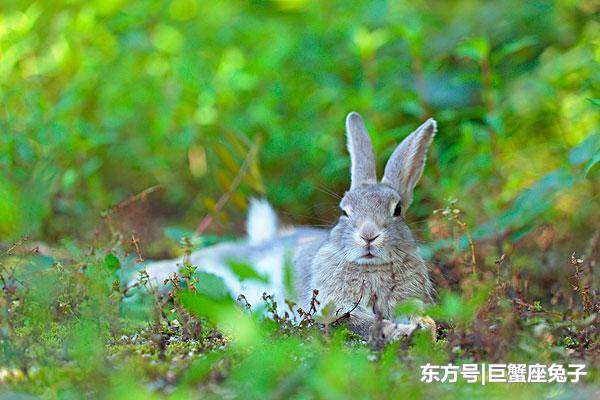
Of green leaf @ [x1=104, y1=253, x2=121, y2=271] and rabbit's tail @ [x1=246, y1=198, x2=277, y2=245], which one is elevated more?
green leaf @ [x1=104, y1=253, x2=121, y2=271]

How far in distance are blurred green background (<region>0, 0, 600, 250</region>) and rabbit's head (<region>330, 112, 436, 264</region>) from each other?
691mm

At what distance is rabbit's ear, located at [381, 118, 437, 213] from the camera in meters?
5.26

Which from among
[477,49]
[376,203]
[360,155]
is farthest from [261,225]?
[477,49]

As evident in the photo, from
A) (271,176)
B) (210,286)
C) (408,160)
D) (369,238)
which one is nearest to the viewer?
(210,286)

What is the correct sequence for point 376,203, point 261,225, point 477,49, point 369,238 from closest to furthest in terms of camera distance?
point 369,238 < point 376,203 < point 477,49 < point 261,225

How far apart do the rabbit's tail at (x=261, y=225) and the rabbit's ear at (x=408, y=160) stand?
1456 millimetres

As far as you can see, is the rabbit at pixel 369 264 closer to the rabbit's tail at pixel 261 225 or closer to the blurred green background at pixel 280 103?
the blurred green background at pixel 280 103

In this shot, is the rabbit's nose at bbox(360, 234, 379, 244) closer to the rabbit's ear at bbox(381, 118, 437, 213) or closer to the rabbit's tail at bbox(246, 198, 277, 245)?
the rabbit's ear at bbox(381, 118, 437, 213)

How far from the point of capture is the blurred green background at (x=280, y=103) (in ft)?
21.5

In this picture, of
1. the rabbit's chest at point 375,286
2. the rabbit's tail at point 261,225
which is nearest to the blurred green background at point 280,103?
the rabbit's tail at point 261,225

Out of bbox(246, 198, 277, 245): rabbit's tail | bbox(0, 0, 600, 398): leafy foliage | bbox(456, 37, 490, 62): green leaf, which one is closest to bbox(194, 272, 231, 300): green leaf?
bbox(0, 0, 600, 398): leafy foliage

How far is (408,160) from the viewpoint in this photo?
209 inches

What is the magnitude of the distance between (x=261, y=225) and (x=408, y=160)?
1.68 meters

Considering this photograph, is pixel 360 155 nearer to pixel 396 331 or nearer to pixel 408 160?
pixel 408 160
